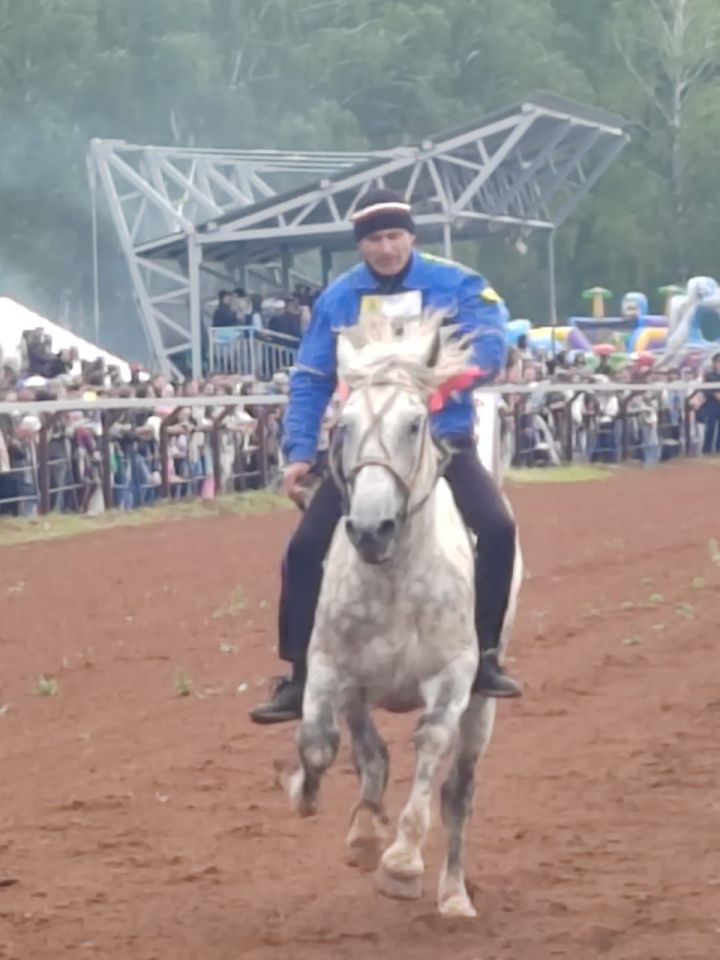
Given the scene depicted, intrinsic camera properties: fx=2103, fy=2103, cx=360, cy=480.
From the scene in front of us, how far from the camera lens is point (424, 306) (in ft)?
23.7

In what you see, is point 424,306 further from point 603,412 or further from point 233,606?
point 603,412

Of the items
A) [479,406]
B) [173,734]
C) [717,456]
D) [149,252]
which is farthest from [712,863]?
[149,252]

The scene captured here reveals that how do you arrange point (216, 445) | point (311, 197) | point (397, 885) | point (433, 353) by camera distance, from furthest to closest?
point (311, 197) → point (216, 445) → point (433, 353) → point (397, 885)

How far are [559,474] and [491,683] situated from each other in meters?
22.5

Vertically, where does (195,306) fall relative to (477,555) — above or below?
above

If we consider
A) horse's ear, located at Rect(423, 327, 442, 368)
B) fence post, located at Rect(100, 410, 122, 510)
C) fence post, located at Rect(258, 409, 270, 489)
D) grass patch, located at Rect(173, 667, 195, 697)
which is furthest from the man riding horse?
fence post, located at Rect(258, 409, 270, 489)

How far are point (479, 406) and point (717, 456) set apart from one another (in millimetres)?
27049

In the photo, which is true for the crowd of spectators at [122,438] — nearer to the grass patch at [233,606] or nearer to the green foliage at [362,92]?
the grass patch at [233,606]

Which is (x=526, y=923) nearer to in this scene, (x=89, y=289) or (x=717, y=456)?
(x=717, y=456)

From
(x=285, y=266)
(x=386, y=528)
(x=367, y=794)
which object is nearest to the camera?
(x=386, y=528)

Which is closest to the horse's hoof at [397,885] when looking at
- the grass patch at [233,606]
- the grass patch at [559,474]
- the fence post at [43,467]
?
the grass patch at [233,606]

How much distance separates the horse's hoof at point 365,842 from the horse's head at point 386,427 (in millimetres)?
924

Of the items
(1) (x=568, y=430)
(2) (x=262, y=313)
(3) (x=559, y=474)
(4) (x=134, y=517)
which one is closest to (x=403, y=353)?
(4) (x=134, y=517)

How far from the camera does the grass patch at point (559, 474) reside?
28.4 meters
